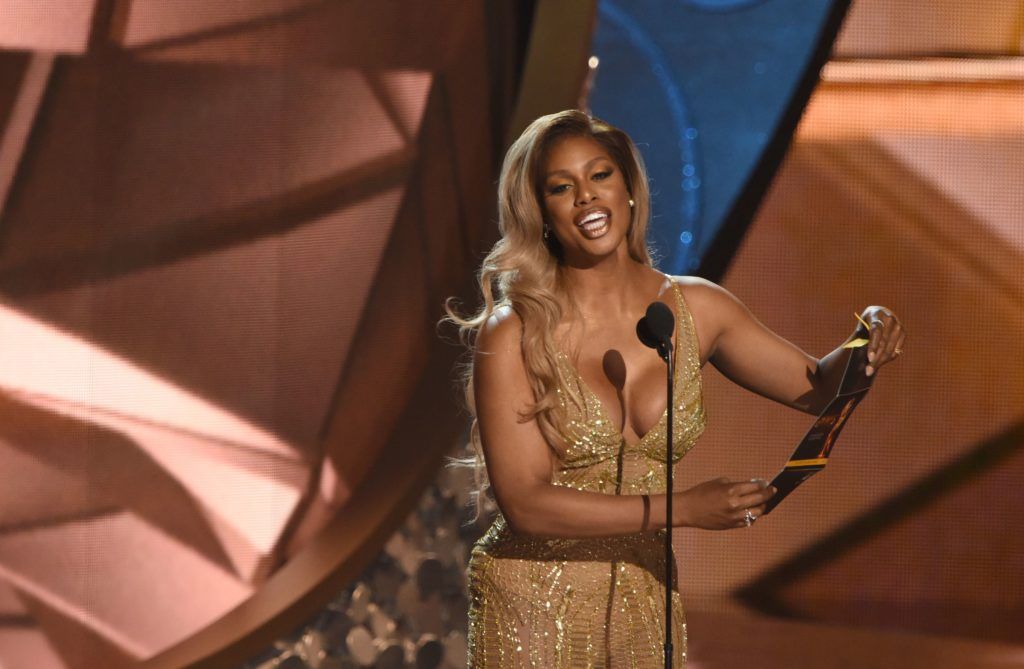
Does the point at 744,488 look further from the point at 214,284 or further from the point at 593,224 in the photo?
the point at 214,284

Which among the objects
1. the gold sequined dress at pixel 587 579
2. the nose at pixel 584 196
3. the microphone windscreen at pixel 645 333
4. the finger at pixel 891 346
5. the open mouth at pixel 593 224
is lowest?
the gold sequined dress at pixel 587 579

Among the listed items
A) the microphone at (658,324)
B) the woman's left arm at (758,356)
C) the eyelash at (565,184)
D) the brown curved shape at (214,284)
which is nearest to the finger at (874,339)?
the woman's left arm at (758,356)

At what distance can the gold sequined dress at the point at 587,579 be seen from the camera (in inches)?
72.5

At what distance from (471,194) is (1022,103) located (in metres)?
1.66

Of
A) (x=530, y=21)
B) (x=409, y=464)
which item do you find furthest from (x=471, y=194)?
(x=409, y=464)

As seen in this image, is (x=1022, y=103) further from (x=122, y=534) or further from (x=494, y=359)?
(x=122, y=534)

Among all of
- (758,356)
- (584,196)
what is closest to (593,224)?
(584,196)

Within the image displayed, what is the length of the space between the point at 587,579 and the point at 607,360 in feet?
1.11

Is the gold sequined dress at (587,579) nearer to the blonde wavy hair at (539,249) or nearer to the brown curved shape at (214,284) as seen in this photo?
the blonde wavy hair at (539,249)

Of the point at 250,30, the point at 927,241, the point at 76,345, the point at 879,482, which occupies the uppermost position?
the point at 250,30

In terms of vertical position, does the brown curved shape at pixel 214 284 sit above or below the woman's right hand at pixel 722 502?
above

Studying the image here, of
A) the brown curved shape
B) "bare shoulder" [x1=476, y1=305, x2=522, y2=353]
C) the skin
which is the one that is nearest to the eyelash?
the skin

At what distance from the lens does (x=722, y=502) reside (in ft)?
5.38

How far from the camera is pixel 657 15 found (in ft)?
12.2
